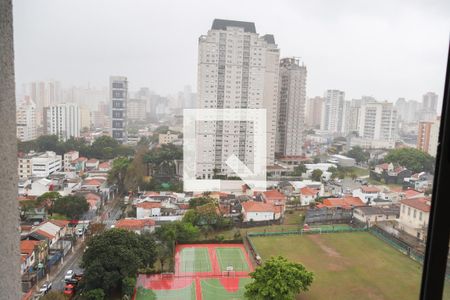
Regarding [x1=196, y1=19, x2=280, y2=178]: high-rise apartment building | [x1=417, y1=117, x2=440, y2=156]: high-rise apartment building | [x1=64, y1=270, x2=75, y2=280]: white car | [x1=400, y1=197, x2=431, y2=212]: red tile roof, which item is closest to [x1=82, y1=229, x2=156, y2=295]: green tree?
[x1=64, y1=270, x2=75, y2=280]: white car

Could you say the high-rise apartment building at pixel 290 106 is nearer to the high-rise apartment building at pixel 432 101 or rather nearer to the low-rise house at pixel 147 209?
the low-rise house at pixel 147 209

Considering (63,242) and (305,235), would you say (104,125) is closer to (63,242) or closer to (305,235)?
(63,242)

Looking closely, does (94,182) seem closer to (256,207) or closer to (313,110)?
(256,207)

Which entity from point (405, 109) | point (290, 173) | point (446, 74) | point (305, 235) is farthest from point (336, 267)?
point (446, 74)

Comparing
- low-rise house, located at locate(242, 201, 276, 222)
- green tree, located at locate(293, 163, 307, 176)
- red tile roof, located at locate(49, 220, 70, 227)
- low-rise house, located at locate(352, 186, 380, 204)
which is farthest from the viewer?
green tree, located at locate(293, 163, 307, 176)

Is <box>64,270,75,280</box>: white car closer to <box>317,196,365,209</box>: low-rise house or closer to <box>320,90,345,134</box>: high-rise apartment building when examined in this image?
<box>317,196,365,209</box>: low-rise house

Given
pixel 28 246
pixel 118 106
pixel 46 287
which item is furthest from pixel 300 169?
pixel 28 246
